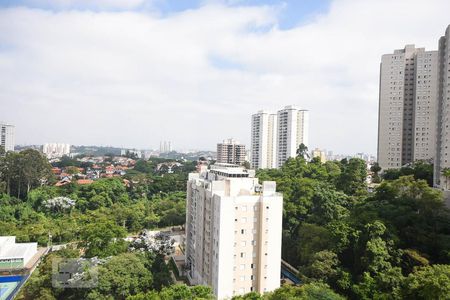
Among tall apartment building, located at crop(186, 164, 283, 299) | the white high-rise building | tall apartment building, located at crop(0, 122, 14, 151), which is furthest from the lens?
the white high-rise building

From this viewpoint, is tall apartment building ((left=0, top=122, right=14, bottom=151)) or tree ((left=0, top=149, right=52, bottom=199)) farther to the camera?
tall apartment building ((left=0, top=122, right=14, bottom=151))

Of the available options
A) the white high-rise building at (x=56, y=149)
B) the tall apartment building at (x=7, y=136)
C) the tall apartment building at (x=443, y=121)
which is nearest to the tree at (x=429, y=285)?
the tall apartment building at (x=443, y=121)

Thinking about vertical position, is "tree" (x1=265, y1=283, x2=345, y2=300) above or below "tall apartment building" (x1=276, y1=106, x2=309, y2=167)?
below

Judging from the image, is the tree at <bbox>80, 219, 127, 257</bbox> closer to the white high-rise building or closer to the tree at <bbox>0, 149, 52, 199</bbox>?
the tree at <bbox>0, 149, 52, 199</bbox>

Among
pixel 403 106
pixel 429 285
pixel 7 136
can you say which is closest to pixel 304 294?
pixel 429 285

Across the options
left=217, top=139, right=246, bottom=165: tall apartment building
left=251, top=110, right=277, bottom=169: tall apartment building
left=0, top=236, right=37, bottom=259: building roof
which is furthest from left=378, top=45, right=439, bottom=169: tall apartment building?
left=0, top=236, right=37, bottom=259: building roof

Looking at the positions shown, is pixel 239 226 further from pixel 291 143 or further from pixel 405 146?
pixel 291 143

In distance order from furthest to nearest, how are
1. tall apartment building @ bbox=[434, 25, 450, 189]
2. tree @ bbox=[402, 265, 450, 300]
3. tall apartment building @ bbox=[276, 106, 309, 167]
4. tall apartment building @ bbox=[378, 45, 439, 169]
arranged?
tall apartment building @ bbox=[276, 106, 309, 167], tall apartment building @ bbox=[378, 45, 439, 169], tall apartment building @ bbox=[434, 25, 450, 189], tree @ bbox=[402, 265, 450, 300]
